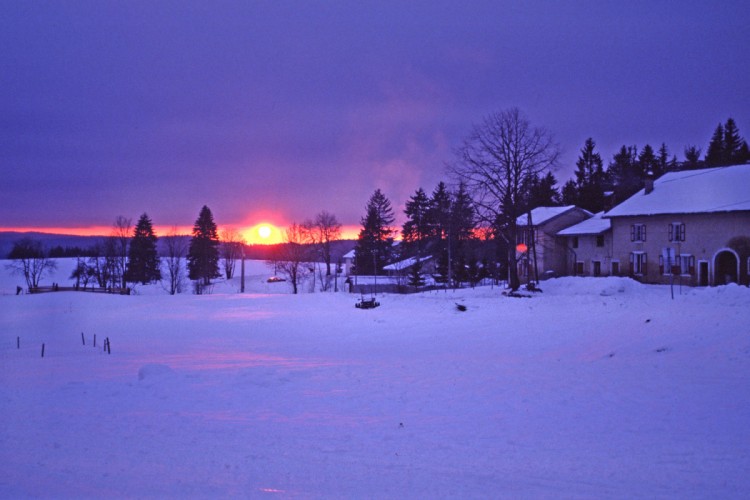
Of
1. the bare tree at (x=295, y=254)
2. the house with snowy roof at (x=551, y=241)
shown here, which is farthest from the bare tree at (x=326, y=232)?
the house with snowy roof at (x=551, y=241)

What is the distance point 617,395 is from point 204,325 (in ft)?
82.7

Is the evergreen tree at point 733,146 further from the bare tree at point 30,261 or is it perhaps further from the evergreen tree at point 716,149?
the bare tree at point 30,261

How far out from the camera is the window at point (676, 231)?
47125 mm

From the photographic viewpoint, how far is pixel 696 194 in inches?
1893

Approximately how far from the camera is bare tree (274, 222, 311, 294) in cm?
6812

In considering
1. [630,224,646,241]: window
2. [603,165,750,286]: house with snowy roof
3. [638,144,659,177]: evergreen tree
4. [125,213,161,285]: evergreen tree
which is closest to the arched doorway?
[603,165,750,286]: house with snowy roof

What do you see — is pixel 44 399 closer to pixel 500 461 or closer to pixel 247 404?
pixel 247 404

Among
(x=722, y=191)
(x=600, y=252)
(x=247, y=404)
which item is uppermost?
(x=722, y=191)

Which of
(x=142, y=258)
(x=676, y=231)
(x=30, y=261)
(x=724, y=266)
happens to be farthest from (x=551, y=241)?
(x=30, y=261)

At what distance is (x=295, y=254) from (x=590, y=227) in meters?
35.8

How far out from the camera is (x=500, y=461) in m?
8.96

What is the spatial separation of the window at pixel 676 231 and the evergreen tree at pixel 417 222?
4144 cm

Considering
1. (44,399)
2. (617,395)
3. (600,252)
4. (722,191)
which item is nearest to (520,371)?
(617,395)

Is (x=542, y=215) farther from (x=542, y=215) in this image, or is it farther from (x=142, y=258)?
(x=142, y=258)
